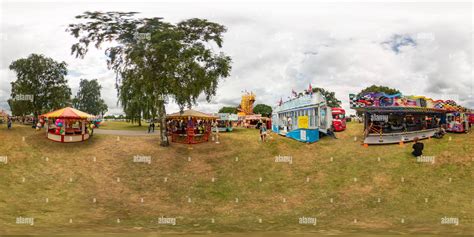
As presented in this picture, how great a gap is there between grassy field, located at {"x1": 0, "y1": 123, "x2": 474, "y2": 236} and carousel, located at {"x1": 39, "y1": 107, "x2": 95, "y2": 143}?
994 millimetres

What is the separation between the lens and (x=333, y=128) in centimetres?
2980

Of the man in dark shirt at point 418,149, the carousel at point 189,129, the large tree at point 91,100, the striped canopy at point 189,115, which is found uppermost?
the large tree at point 91,100

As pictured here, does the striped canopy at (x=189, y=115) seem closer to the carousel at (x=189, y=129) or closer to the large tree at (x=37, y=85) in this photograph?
the carousel at (x=189, y=129)

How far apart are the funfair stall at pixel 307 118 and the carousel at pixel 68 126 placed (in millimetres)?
20272

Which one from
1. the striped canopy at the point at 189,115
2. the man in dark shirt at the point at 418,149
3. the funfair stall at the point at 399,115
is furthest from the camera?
the striped canopy at the point at 189,115

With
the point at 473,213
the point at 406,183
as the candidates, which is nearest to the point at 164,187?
the point at 406,183

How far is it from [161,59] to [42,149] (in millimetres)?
12632

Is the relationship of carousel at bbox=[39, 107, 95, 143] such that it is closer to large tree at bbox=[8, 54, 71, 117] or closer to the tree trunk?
large tree at bbox=[8, 54, 71, 117]

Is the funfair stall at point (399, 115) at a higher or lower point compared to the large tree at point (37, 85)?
lower

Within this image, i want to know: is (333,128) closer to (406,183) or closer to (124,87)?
(406,183)

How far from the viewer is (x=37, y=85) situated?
3052cm

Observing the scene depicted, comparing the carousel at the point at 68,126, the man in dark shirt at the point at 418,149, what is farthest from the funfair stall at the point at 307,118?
the carousel at the point at 68,126

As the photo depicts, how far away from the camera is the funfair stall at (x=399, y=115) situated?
79.8 feet

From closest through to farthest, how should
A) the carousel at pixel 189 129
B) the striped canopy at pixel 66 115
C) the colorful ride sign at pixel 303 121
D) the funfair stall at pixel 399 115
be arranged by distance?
the funfair stall at pixel 399 115
the striped canopy at pixel 66 115
the colorful ride sign at pixel 303 121
the carousel at pixel 189 129
